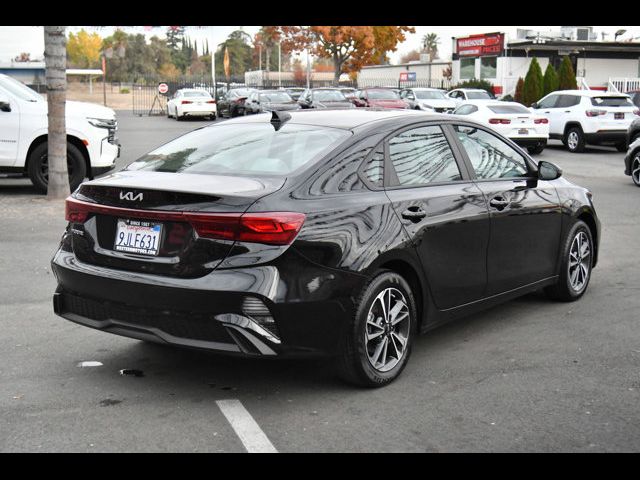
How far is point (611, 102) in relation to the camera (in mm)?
24609

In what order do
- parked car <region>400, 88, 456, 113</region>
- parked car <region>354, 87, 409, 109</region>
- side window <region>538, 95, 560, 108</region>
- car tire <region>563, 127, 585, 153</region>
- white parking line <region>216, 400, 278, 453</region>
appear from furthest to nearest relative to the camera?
parked car <region>400, 88, 456, 113</region> → parked car <region>354, 87, 409, 109</region> → side window <region>538, 95, 560, 108</region> → car tire <region>563, 127, 585, 153</region> → white parking line <region>216, 400, 278, 453</region>

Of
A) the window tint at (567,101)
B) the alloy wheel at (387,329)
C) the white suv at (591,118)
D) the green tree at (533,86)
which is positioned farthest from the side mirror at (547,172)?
the green tree at (533,86)

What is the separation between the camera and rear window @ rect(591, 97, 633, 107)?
80.5 ft

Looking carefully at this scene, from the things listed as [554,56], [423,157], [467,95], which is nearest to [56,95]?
[423,157]

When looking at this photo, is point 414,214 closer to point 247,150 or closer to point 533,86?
point 247,150

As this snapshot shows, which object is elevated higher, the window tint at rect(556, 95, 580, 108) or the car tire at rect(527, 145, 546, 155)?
the window tint at rect(556, 95, 580, 108)

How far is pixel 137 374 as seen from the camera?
5520 millimetres

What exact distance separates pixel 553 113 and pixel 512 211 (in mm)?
20528

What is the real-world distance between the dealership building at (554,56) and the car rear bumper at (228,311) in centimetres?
4573

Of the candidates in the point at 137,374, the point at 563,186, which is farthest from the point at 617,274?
the point at 137,374

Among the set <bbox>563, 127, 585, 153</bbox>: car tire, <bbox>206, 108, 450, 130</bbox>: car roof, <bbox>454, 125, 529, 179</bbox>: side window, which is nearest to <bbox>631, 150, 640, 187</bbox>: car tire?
<bbox>563, 127, 585, 153</bbox>: car tire

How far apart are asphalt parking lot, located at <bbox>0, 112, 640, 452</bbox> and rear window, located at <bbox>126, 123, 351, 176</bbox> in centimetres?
116

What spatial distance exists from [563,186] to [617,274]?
6.00ft

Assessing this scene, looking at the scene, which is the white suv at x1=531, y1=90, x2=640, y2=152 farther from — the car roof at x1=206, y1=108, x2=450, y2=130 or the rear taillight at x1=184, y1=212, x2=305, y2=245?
the rear taillight at x1=184, y1=212, x2=305, y2=245
